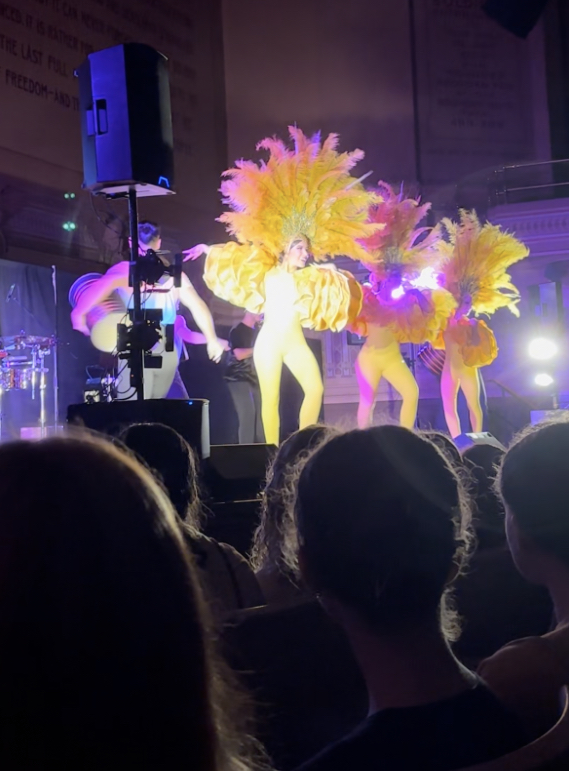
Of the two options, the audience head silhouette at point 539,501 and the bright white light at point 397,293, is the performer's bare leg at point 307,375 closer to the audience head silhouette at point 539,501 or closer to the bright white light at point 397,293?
the bright white light at point 397,293

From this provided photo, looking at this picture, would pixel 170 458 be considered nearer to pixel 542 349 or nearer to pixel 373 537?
pixel 373 537

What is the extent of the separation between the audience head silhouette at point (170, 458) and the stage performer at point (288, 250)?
256 cm

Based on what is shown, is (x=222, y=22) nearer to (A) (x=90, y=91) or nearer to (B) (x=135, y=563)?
(A) (x=90, y=91)

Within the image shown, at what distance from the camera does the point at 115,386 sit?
17.5ft

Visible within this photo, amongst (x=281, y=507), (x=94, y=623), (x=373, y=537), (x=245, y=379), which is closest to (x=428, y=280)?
(x=245, y=379)

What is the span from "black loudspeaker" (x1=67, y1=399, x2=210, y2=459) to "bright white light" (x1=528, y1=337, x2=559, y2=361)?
19.2 ft

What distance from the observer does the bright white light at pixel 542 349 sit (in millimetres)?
8695

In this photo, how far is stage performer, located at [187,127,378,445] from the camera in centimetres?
504

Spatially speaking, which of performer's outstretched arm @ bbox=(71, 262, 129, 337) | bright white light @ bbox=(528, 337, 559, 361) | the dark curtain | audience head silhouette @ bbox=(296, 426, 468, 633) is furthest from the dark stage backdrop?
audience head silhouette @ bbox=(296, 426, 468, 633)

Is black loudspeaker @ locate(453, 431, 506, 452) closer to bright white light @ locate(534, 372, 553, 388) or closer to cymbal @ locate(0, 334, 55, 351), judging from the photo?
bright white light @ locate(534, 372, 553, 388)

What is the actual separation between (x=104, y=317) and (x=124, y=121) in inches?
51.5

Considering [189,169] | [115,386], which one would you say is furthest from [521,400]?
[115,386]

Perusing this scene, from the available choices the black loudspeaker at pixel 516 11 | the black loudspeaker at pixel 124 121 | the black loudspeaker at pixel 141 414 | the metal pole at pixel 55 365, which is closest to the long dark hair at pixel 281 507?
the black loudspeaker at pixel 141 414

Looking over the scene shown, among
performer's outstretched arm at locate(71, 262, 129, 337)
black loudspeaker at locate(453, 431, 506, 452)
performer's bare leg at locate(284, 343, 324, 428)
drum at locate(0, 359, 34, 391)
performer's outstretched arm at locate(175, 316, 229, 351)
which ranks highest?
performer's outstretched arm at locate(71, 262, 129, 337)
